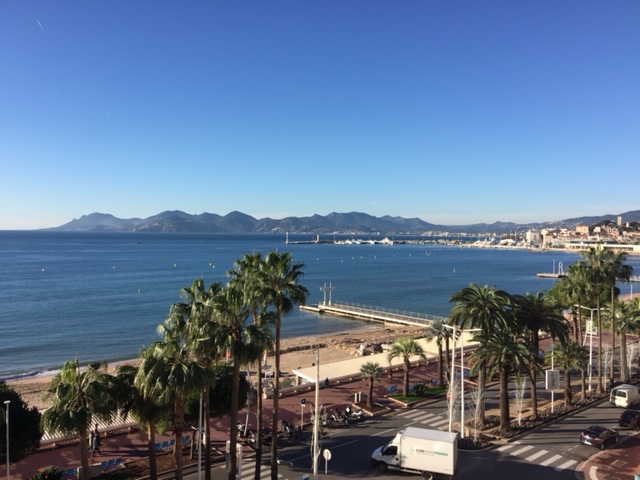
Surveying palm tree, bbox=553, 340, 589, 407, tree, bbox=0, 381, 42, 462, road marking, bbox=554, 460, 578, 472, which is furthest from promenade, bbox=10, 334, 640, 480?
palm tree, bbox=553, 340, 589, 407

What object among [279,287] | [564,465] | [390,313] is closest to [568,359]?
[564,465]

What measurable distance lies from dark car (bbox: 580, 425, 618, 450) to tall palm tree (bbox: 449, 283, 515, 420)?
4649 mm

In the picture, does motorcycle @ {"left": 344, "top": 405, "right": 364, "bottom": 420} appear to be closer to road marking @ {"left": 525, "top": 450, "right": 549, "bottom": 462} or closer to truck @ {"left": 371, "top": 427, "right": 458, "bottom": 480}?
truck @ {"left": 371, "top": 427, "right": 458, "bottom": 480}

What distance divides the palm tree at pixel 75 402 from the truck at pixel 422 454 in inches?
401

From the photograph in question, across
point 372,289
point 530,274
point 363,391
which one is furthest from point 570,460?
point 530,274

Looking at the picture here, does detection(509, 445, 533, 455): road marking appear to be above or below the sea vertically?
above

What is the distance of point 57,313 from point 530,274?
124 meters

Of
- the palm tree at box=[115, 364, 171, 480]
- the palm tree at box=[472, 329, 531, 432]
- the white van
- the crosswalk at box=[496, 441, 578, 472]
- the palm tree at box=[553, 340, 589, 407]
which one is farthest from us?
the palm tree at box=[553, 340, 589, 407]

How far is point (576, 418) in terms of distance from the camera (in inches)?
947

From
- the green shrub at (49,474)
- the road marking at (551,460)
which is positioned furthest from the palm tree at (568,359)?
the green shrub at (49,474)

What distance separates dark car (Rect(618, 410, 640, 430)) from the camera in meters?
21.9

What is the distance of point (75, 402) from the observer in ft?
45.2

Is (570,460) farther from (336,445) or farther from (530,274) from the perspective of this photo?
(530,274)

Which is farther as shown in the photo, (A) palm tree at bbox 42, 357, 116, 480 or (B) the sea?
(B) the sea
